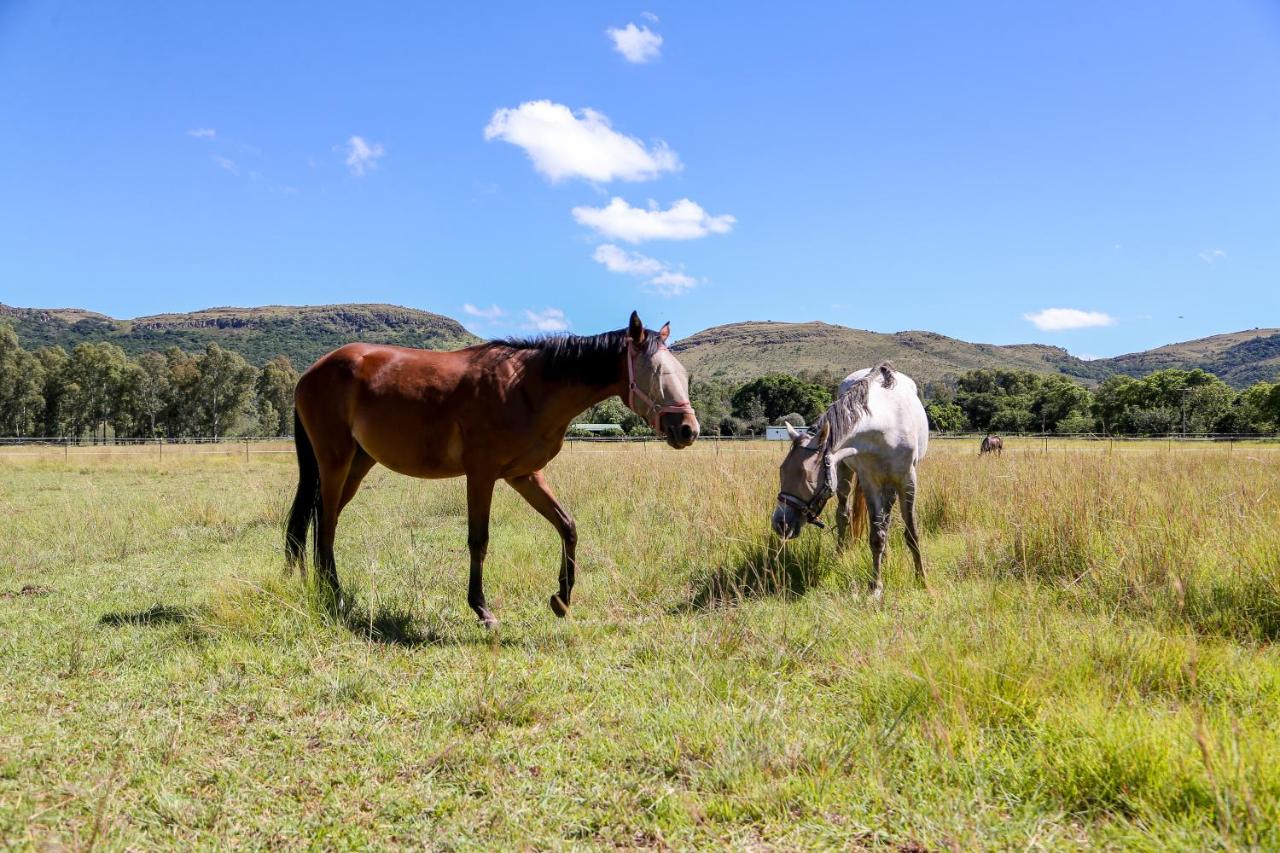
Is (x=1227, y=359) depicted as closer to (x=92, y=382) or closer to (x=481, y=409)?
(x=481, y=409)

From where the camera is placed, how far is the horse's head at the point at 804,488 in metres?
5.45

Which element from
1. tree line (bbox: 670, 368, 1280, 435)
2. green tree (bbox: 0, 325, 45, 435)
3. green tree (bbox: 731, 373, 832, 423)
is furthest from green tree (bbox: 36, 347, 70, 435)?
green tree (bbox: 731, 373, 832, 423)

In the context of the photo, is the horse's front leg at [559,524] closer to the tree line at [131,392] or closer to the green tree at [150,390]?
the tree line at [131,392]

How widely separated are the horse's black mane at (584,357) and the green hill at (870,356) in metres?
129

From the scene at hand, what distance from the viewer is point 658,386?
14.6 feet

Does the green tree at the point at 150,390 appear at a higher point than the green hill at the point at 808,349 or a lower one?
lower

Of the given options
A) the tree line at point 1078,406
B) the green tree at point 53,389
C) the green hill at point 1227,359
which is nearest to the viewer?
the tree line at point 1078,406

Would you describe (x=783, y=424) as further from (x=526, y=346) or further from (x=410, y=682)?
(x=410, y=682)

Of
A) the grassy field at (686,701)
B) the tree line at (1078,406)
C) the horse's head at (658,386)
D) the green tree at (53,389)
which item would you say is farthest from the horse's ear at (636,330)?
the green tree at (53,389)

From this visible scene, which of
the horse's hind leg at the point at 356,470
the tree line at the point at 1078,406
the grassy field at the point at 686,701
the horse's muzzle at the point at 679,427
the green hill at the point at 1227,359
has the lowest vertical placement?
the grassy field at the point at 686,701

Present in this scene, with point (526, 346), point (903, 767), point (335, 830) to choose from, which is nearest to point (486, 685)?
point (335, 830)

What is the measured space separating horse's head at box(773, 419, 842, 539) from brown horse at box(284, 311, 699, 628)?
1466 mm

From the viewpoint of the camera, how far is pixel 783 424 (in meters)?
5.65

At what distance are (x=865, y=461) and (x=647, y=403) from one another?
2575 millimetres
